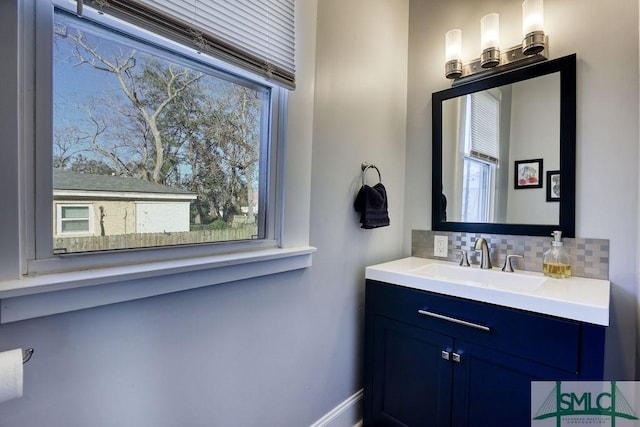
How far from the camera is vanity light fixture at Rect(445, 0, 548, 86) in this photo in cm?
139

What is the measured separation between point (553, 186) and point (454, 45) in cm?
89

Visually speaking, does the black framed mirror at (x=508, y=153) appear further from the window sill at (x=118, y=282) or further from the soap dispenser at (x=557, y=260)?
the window sill at (x=118, y=282)

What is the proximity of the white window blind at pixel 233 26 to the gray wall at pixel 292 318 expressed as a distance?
0.10 meters

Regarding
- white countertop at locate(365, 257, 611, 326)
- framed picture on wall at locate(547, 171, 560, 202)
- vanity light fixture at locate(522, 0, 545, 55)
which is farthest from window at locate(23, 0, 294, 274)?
framed picture on wall at locate(547, 171, 560, 202)

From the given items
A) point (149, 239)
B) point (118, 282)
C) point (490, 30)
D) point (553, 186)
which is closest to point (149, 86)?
point (149, 239)

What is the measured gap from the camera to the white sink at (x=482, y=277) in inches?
52.4

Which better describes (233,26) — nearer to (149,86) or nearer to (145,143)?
(149,86)

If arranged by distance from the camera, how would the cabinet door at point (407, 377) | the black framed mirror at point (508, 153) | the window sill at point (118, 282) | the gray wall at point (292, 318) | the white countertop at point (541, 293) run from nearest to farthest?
the window sill at point (118, 282) < the gray wall at point (292, 318) < the white countertop at point (541, 293) < the cabinet door at point (407, 377) < the black framed mirror at point (508, 153)

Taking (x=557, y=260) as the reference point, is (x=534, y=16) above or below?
above

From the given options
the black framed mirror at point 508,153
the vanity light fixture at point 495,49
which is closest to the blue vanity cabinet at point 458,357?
the black framed mirror at point 508,153

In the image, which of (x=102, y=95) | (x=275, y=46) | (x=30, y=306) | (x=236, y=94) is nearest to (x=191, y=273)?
(x=30, y=306)

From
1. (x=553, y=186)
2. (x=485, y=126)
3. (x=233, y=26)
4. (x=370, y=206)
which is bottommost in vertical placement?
(x=370, y=206)

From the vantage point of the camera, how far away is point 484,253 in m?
1.55

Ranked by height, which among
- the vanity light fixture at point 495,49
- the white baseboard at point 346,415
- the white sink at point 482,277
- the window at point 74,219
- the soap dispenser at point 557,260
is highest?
the vanity light fixture at point 495,49
